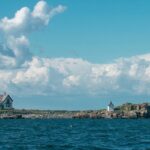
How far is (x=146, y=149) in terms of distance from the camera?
250 ft

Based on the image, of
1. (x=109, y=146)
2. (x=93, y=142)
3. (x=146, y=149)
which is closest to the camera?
(x=146, y=149)

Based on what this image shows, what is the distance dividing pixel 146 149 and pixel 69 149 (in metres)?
10.4

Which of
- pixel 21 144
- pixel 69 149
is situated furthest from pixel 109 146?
pixel 21 144

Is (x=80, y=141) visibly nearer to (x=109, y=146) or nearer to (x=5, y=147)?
(x=109, y=146)

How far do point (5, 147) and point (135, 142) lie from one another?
21641mm

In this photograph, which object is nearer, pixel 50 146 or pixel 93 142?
pixel 50 146

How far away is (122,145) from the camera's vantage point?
82250 mm

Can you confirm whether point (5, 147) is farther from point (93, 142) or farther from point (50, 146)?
point (93, 142)

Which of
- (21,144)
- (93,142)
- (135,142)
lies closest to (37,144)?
(21,144)

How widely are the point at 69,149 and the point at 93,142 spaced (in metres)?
12.1

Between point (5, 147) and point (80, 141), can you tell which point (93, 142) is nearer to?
point (80, 141)

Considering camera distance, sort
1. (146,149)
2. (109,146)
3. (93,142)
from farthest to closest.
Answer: (93,142) < (109,146) < (146,149)

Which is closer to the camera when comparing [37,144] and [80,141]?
[37,144]

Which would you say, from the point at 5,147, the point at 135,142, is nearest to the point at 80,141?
the point at 135,142
